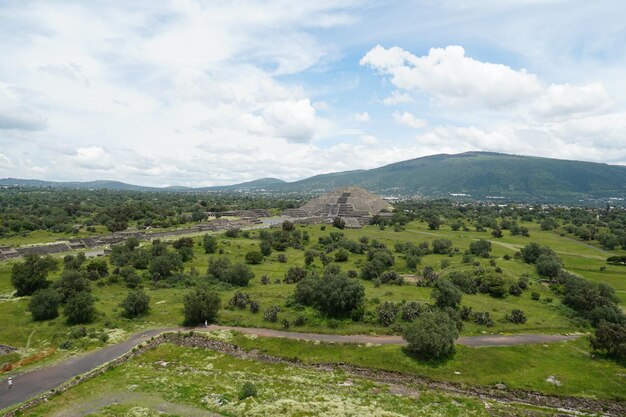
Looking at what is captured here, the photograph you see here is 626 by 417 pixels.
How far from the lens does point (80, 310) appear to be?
57.2 m

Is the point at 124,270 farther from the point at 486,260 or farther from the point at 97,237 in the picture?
the point at 486,260

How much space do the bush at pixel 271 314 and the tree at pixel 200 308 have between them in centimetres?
813

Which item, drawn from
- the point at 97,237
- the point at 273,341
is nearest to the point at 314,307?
the point at 273,341

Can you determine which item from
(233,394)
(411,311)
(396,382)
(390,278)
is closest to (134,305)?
(233,394)

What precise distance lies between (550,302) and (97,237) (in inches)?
5256

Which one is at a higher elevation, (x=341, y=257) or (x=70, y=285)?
(x=70, y=285)

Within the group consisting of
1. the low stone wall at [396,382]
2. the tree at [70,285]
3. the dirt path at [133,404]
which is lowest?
the low stone wall at [396,382]

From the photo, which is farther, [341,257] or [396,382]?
[341,257]

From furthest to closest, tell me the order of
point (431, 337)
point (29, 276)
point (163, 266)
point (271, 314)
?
point (163, 266) → point (29, 276) → point (271, 314) → point (431, 337)

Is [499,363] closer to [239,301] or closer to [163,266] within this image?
[239,301]

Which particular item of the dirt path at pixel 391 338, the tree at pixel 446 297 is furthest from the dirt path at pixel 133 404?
the tree at pixel 446 297

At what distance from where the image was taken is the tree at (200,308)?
5884 centimetres

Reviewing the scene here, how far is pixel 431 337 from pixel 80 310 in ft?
170

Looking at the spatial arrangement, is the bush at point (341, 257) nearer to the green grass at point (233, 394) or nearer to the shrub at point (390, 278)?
the shrub at point (390, 278)
